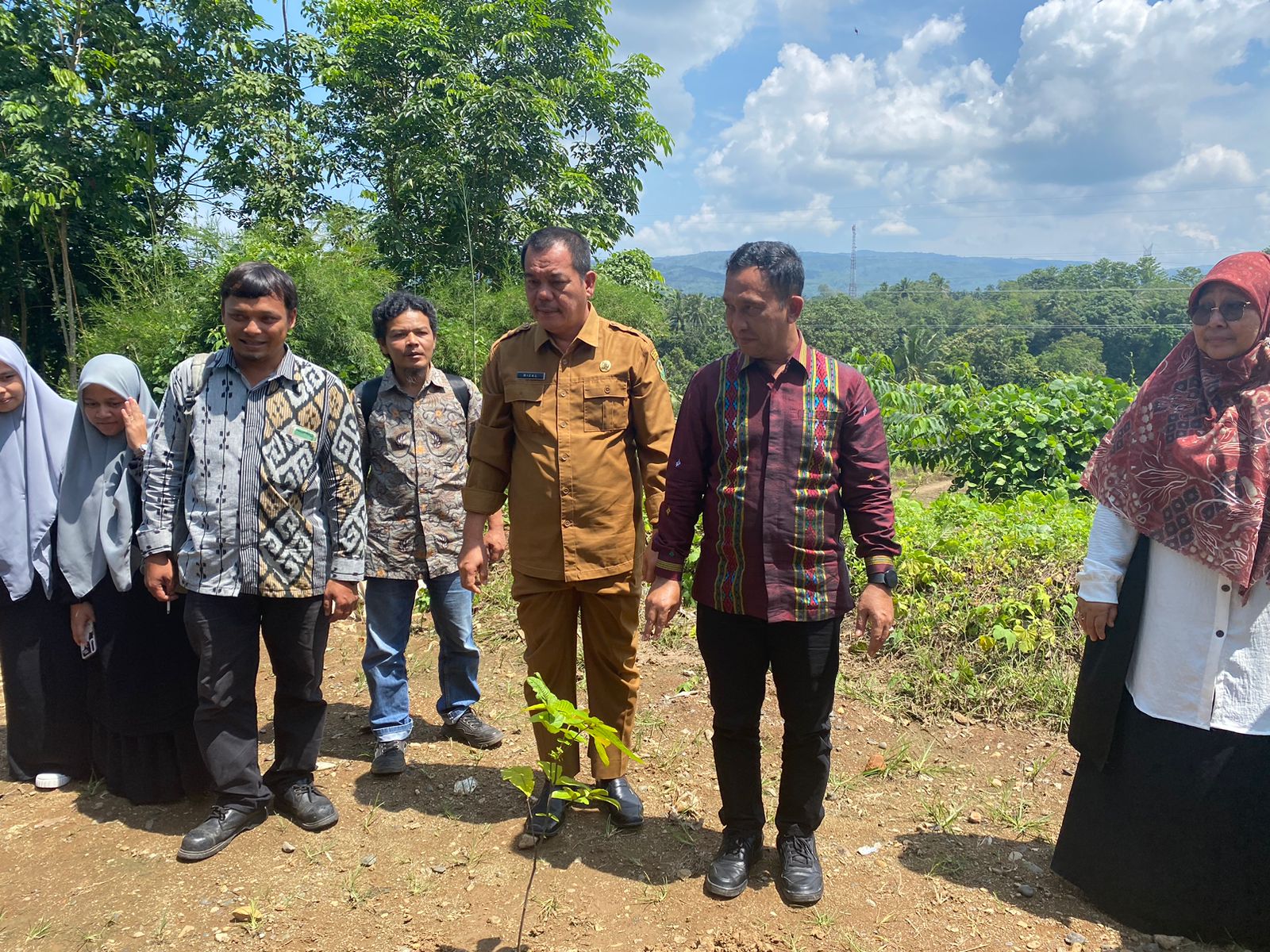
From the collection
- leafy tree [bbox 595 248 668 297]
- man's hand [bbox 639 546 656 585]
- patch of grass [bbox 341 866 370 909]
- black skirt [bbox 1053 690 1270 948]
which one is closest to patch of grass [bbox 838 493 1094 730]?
black skirt [bbox 1053 690 1270 948]

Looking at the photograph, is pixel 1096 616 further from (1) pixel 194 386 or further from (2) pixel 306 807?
(1) pixel 194 386

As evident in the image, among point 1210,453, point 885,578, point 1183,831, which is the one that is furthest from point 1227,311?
point 1183,831

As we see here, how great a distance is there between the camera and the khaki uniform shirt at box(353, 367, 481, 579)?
3.18 m

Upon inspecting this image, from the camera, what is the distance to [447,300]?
10.5 meters

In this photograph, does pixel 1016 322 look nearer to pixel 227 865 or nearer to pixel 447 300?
pixel 447 300

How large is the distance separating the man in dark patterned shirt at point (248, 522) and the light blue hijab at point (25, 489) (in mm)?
575

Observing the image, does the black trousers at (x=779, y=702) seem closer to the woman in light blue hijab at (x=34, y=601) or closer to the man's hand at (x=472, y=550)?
the man's hand at (x=472, y=550)

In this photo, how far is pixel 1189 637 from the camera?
224 centimetres

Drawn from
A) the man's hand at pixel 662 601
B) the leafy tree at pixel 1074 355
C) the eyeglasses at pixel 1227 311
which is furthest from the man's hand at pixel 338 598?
the leafy tree at pixel 1074 355

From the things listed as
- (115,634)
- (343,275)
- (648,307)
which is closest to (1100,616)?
(115,634)

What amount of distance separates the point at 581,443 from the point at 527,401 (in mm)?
229

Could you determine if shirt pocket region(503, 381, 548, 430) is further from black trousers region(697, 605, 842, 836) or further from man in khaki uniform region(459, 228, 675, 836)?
black trousers region(697, 605, 842, 836)

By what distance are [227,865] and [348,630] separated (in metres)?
2.23

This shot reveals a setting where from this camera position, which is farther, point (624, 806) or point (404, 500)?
point (404, 500)
